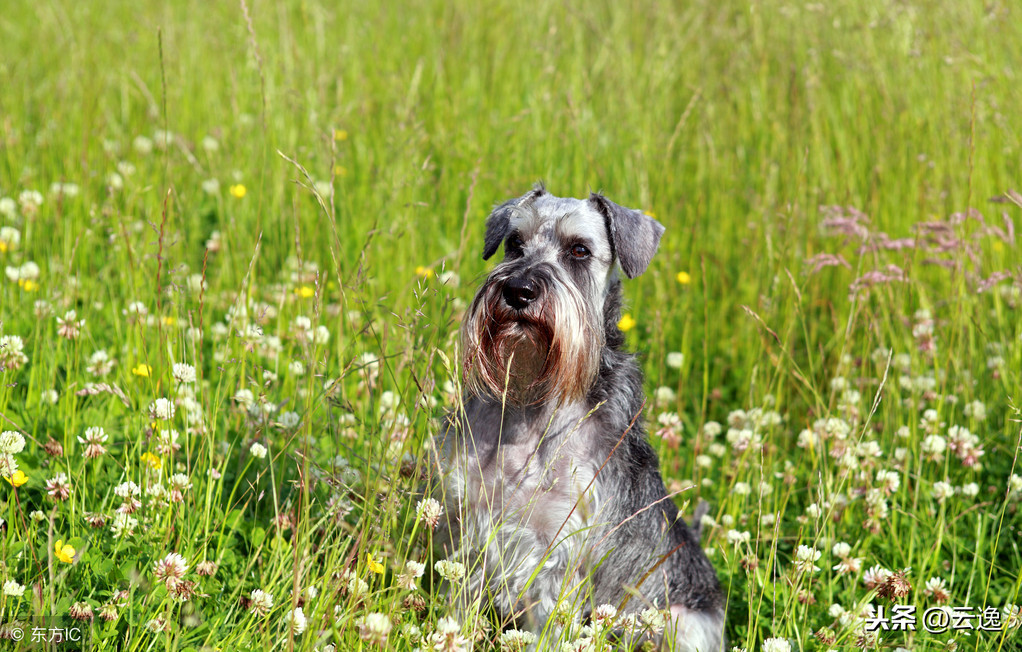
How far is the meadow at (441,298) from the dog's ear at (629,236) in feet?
1.40

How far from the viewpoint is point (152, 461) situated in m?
2.80

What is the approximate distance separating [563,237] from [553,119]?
2734mm

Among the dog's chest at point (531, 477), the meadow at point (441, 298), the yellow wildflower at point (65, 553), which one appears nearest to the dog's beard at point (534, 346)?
the dog's chest at point (531, 477)

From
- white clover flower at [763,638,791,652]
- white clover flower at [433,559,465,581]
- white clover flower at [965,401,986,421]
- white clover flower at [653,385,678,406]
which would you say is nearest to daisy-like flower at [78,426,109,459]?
white clover flower at [433,559,465,581]

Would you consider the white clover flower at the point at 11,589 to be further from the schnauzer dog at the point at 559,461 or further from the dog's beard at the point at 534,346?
the dog's beard at the point at 534,346

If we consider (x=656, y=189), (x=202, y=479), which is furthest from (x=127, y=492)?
(x=656, y=189)

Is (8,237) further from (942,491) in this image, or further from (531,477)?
(942,491)

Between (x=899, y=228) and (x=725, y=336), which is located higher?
(x=899, y=228)

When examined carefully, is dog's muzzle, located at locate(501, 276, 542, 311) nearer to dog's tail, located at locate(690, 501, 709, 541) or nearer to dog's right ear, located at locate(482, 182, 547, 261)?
dog's right ear, located at locate(482, 182, 547, 261)

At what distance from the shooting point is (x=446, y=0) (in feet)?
24.1

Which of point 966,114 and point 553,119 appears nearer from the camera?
point 966,114

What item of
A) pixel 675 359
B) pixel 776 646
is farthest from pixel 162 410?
pixel 675 359

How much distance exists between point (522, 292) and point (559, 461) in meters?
0.65

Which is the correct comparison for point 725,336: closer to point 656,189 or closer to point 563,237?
point 656,189
